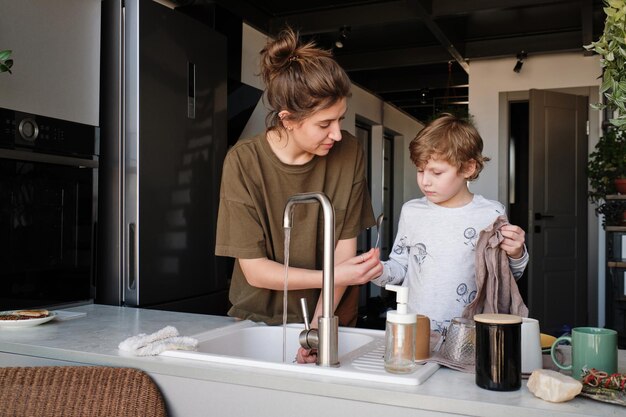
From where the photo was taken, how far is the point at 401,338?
42.8 inches

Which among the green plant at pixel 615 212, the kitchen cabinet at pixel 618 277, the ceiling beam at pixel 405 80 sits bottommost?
the kitchen cabinet at pixel 618 277

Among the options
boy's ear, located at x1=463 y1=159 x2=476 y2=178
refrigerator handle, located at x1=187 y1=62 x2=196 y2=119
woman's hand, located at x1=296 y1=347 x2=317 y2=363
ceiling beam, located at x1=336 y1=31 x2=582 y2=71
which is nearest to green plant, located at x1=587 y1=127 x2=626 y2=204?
ceiling beam, located at x1=336 y1=31 x2=582 y2=71

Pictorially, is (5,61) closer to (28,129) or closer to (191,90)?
(28,129)

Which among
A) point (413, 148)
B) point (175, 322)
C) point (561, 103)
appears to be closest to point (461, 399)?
point (413, 148)

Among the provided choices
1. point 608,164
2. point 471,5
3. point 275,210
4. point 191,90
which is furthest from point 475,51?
point 275,210

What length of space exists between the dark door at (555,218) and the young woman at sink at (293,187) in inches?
157

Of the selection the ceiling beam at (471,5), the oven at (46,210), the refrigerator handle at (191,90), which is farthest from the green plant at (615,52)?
the ceiling beam at (471,5)

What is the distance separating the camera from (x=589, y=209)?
5508 millimetres

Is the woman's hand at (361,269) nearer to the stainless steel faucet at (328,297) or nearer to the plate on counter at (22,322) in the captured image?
the stainless steel faucet at (328,297)

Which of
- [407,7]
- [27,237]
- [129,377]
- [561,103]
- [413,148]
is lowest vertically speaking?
[129,377]

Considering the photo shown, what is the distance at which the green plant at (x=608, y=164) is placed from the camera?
471cm

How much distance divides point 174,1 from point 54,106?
4.13 feet

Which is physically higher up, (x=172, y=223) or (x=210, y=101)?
(x=210, y=101)

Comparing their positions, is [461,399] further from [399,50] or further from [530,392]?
[399,50]
